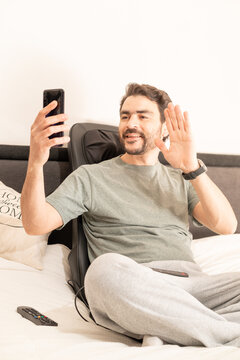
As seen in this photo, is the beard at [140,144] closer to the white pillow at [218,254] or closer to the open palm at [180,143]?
the open palm at [180,143]

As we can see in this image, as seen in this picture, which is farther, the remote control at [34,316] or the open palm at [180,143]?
the open palm at [180,143]

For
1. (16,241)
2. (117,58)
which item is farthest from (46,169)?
(117,58)

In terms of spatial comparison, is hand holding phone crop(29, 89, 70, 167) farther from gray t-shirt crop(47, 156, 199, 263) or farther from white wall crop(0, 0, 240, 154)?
white wall crop(0, 0, 240, 154)

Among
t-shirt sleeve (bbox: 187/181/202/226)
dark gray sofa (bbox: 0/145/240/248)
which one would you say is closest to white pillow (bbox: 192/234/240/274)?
t-shirt sleeve (bbox: 187/181/202/226)

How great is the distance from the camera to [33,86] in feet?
6.85

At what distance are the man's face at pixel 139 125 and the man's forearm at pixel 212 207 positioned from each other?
12.0 inches

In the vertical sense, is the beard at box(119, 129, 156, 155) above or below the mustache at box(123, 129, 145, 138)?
below

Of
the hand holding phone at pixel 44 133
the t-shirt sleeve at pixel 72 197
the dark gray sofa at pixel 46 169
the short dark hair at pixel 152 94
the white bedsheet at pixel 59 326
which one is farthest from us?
the dark gray sofa at pixel 46 169

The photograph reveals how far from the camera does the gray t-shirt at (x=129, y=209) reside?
1546mm

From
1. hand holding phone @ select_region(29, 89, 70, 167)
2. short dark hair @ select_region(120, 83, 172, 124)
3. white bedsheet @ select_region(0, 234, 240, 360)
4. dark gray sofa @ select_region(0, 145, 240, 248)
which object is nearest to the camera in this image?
white bedsheet @ select_region(0, 234, 240, 360)

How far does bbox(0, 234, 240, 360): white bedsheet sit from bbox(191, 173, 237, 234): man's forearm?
21 centimetres

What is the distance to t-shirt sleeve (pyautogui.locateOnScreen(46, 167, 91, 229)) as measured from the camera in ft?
4.95

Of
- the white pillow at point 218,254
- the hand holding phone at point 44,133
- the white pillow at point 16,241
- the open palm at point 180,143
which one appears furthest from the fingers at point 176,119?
the white pillow at point 16,241

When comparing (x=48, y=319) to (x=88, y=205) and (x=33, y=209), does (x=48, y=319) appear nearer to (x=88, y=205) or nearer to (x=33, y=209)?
(x=33, y=209)
